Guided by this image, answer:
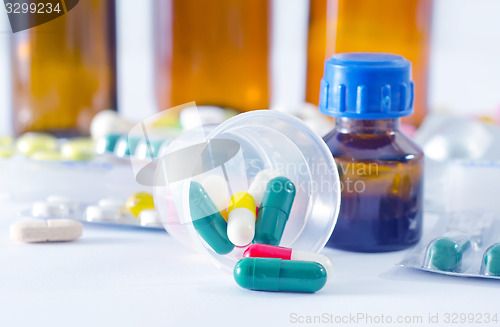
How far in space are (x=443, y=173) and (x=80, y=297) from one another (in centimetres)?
46

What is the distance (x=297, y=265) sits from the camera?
2.14 ft

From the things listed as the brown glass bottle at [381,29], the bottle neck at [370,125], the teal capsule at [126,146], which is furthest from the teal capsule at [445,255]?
the brown glass bottle at [381,29]

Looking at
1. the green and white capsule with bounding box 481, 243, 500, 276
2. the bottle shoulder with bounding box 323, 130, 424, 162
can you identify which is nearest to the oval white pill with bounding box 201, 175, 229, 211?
the bottle shoulder with bounding box 323, 130, 424, 162

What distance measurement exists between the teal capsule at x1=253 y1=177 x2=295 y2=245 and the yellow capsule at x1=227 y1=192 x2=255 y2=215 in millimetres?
10

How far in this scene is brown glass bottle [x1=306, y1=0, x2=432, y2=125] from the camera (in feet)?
3.87

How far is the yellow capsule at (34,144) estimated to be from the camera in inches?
42.4

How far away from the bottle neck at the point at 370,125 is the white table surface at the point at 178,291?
0.12m

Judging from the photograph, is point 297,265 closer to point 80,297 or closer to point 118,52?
point 80,297

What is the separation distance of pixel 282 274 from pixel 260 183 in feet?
0.42

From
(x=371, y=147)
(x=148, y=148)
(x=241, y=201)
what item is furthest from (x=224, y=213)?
(x=148, y=148)

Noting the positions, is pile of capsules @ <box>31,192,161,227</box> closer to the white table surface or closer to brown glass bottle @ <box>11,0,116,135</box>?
the white table surface

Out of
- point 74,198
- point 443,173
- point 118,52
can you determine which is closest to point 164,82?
→ point 118,52

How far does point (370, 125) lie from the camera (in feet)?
2.52

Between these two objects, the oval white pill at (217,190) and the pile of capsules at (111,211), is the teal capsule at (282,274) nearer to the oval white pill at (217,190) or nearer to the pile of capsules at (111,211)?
the oval white pill at (217,190)
